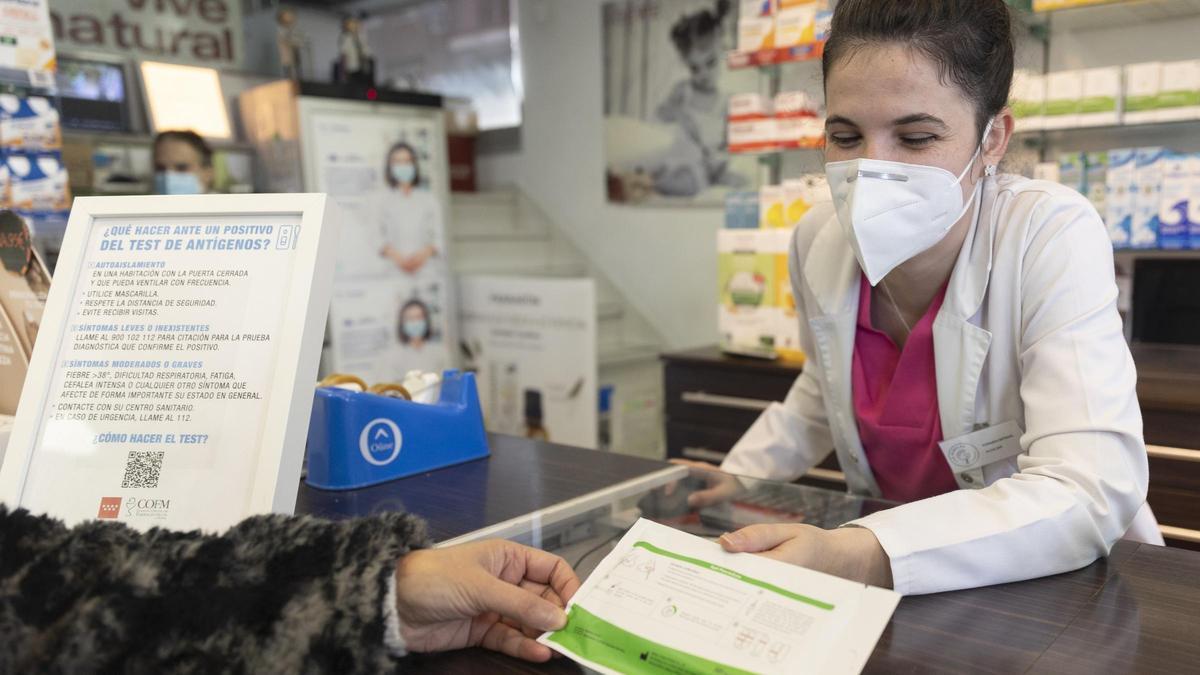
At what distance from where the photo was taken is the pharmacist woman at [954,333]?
101 centimetres

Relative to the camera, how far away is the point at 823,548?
3.10ft

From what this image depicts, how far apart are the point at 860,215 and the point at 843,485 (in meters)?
1.60

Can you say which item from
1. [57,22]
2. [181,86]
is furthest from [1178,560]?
[57,22]

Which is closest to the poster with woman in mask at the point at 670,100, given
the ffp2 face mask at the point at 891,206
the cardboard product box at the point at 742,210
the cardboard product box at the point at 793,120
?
the cardboard product box at the point at 793,120

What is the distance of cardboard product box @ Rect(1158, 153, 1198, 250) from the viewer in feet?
8.01

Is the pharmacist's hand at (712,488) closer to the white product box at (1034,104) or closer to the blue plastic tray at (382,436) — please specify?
the blue plastic tray at (382,436)

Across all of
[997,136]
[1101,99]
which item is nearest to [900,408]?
[997,136]

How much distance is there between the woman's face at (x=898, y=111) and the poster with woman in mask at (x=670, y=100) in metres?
2.75

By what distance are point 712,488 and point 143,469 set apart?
0.85 metres

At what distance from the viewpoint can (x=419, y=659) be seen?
0.87 metres

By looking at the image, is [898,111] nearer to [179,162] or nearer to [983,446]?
[983,446]

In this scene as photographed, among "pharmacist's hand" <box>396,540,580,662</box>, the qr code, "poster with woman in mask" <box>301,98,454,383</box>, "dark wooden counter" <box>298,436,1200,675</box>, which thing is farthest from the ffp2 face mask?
"poster with woman in mask" <box>301,98,454,383</box>

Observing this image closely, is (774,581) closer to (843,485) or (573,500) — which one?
(573,500)

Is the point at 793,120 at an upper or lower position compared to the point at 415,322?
upper
